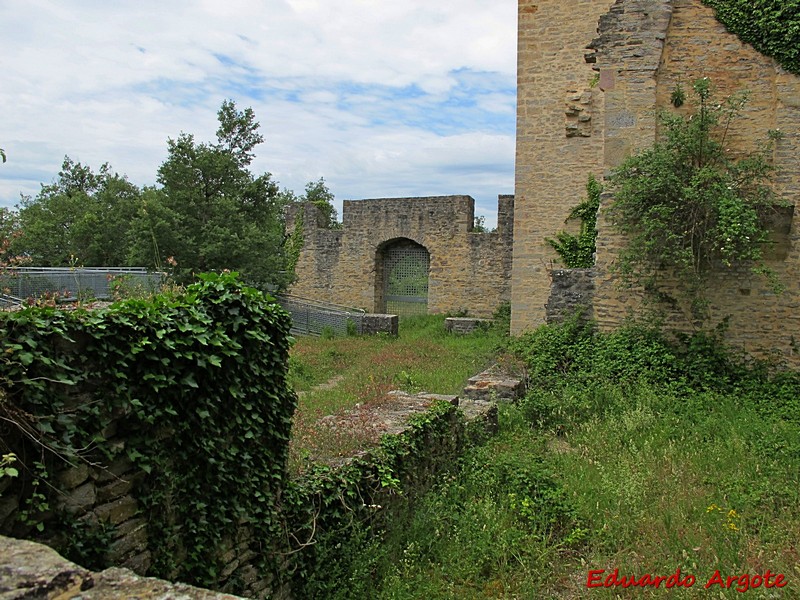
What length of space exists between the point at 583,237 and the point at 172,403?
36.6 ft

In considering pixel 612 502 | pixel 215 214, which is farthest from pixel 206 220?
pixel 612 502

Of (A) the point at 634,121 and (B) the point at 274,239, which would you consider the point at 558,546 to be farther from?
(B) the point at 274,239

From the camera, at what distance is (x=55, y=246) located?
2650 centimetres

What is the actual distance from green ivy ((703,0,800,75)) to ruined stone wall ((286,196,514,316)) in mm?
10230

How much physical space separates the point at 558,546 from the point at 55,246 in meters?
27.8

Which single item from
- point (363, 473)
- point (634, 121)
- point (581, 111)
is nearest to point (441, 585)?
point (363, 473)

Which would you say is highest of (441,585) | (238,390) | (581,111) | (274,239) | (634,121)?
(581,111)

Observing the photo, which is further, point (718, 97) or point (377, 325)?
point (377, 325)

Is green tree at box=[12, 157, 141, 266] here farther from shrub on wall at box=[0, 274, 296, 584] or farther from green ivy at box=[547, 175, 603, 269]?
shrub on wall at box=[0, 274, 296, 584]

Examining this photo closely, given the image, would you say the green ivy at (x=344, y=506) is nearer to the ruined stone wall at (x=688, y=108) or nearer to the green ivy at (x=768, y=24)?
the ruined stone wall at (x=688, y=108)

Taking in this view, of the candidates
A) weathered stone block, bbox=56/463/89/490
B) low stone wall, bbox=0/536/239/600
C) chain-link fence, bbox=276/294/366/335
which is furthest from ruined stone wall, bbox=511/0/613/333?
low stone wall, bbox=0/536/239/600

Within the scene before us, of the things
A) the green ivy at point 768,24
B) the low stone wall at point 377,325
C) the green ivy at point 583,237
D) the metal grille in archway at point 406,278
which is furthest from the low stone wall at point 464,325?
the green ivy at point 768,24

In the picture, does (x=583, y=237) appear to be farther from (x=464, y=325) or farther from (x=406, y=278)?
(x=406, y=278)

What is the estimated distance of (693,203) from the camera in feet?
26.8
